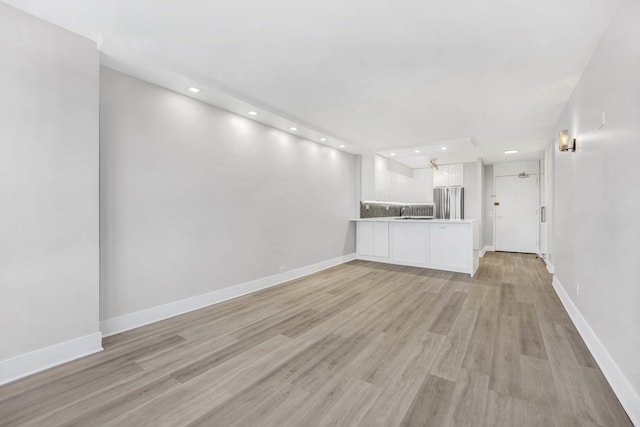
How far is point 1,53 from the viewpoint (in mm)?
1980

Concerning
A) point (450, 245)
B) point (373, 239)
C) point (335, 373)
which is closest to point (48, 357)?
point (335, 373)

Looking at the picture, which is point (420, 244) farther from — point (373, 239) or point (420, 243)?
point (373, 239)

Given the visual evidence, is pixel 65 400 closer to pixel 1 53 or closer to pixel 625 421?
pixel 1 53

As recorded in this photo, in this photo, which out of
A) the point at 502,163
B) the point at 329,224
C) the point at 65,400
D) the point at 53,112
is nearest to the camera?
the point at 65,400

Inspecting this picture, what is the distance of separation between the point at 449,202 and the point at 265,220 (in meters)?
5.82

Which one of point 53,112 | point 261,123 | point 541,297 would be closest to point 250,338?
point 53,112

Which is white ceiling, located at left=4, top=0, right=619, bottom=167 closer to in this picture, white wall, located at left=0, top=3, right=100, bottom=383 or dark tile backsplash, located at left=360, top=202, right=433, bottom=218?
white wall, located at left=0, top=3, right=100, bottom=383

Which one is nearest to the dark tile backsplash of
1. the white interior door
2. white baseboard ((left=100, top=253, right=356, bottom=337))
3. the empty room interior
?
the white interior door

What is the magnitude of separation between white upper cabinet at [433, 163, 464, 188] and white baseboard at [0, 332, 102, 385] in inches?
318

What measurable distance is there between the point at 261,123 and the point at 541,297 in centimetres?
468

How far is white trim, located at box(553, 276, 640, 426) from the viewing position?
1.59 meters

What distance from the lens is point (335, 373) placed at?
2.08m

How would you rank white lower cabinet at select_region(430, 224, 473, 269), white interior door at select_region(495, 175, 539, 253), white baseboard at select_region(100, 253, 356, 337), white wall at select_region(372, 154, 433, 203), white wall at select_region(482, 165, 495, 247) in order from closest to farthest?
white baseboard at select_region(100, 253, 356, 337)
white lower cabinet at select_region(430, 224, 473, 269)
white wall at select_region(372, 154, 433, 203)
white interior door at select_region(495, 175, 539, 253)
white wall at select_region(482, 165, 495, 247)

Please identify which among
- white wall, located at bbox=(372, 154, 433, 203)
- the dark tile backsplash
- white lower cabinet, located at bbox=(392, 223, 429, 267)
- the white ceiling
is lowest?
white lower cabinet, located at bbox=(392, 223, 429, 267)
